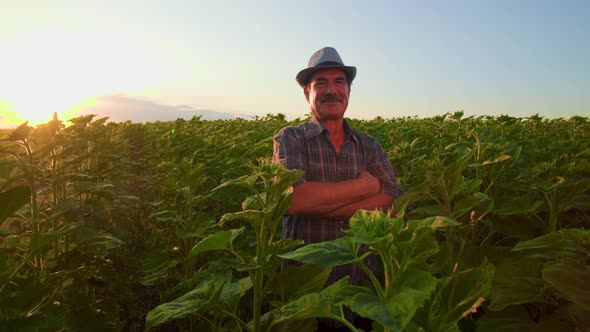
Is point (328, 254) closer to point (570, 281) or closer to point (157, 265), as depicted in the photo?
point (570, 281)

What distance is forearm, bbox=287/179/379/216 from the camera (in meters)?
2.86

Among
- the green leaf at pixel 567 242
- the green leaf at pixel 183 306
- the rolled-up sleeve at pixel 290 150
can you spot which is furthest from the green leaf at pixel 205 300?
the green leaf at pixel 567 242

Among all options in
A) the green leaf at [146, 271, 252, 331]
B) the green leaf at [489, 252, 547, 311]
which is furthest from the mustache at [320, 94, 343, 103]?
the green leaf at [489, 252, 547, 311]

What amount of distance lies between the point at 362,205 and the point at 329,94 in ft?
2.71

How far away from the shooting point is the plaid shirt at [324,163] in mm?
3074

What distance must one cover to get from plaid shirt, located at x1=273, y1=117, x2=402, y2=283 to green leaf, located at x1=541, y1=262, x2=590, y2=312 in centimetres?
165

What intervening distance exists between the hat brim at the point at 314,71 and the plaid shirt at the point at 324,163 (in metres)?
0.34

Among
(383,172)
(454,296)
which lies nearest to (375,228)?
(454,296)

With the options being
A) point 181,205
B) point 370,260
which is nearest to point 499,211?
point 370,260

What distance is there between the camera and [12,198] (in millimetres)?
1823

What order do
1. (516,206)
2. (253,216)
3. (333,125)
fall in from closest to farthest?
(253,216)
(516,206)
(333,125)

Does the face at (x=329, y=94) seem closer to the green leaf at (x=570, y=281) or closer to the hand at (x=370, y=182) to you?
the hand at (x=370, y=182)

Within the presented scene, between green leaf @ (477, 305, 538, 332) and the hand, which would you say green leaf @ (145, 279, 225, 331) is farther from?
the hand

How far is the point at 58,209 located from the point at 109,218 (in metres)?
2.51
